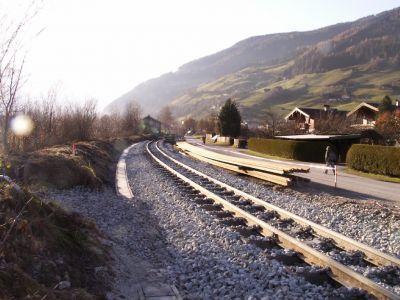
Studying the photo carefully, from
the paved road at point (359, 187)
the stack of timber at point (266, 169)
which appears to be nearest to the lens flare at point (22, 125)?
the stack of timber at point (266, 169)

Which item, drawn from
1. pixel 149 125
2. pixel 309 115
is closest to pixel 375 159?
pixel 309 115

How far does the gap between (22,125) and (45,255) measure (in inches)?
656

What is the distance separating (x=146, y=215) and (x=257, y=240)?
395 cm

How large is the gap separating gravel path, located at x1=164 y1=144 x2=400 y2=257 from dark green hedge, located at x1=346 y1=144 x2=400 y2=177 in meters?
8.12

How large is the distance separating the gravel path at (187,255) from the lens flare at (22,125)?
778 centimetres

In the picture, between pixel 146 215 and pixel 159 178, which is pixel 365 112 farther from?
pixel 146 215

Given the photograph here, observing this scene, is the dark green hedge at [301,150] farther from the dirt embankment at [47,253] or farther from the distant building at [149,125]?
the distant building at [149,125]

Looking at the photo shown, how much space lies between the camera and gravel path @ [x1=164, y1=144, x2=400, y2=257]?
939 centimetres

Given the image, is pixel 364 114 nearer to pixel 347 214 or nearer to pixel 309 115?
pixel 309 115

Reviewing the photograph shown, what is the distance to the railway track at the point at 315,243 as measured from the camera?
20.9 feet

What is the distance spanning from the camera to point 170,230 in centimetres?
1014

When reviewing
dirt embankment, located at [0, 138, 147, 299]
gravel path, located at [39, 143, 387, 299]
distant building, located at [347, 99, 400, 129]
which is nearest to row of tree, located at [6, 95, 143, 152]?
gravel path, located at [39, 143, 387, 299]

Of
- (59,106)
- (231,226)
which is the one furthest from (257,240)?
(59,106)

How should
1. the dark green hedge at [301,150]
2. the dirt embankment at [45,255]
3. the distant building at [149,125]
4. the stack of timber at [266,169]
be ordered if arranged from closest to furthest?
the dirt embankment at [45,255] → the stack of timber at [266,169] → the dark green hedge at [301,150] → the distant building at [149,125]
